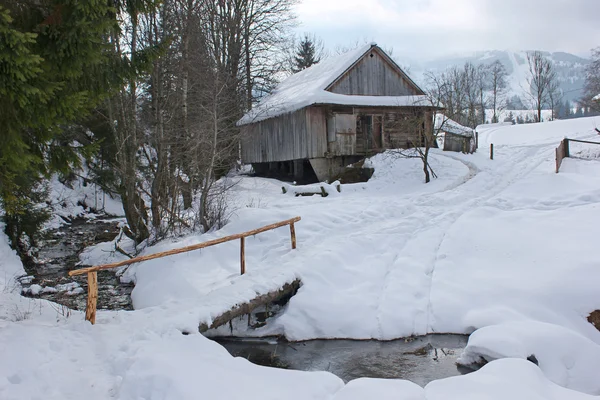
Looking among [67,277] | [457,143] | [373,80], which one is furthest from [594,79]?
[67,277]

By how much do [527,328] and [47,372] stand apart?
639 cm

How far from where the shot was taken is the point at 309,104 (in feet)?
61.7

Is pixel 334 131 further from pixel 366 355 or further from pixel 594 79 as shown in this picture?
pixel 594 79

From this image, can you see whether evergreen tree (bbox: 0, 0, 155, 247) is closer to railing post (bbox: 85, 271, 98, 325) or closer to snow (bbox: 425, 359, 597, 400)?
railing post (bbox: 85, 271, 98, 325)

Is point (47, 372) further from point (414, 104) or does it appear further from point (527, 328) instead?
point (414, 104)

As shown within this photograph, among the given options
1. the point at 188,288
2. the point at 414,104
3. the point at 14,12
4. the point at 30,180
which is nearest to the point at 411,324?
the point at 188,288

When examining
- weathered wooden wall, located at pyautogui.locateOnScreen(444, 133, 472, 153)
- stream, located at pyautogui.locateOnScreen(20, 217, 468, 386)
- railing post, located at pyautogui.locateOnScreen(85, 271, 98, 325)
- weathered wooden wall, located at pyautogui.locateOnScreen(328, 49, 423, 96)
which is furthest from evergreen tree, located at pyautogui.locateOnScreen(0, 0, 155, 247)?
weathered wooden wall, located at pyautogui.locateOnScreen(444, 133, 472, 153)

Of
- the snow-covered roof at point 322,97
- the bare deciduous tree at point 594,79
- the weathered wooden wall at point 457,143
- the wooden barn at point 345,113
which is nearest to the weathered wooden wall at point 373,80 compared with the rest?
the wooden barn at point 345,113

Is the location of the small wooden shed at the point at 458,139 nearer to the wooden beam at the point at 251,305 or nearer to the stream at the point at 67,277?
the wooden beam at the point at 251,305

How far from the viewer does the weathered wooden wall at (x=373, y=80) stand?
20625 millimetres

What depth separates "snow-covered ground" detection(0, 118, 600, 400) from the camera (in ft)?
14.9

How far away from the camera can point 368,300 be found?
26.6 feet

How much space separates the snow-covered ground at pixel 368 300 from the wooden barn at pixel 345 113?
19.2 feet

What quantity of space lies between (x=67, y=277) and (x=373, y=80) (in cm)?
1642
